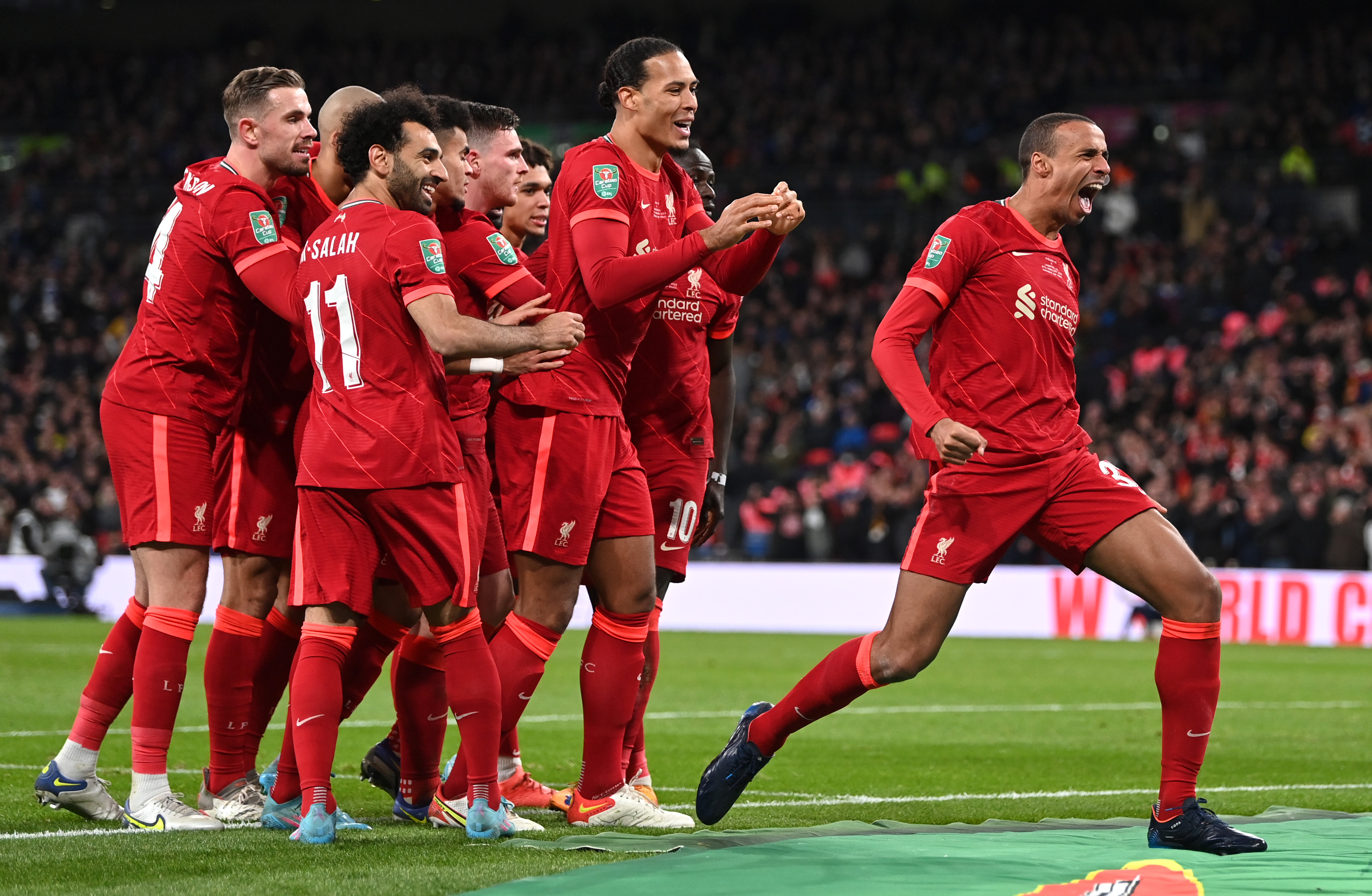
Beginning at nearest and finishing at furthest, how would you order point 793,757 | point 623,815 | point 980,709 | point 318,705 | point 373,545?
1. point 318,705
2. point 373,545
3. point 623,815
4. point 793,757
5. point 980,709

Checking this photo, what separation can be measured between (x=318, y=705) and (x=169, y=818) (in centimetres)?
91

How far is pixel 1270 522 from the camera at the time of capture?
19.2m

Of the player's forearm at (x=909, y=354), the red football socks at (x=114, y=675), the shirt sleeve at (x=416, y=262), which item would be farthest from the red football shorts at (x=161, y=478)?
the player's forearm at (x=909, y=354)

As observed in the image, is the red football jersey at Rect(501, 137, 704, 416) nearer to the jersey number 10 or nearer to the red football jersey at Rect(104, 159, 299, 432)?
the jersey number 10

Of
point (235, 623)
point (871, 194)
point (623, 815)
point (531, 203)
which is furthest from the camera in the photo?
point (871, 194)

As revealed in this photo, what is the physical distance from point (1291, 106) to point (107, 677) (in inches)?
968

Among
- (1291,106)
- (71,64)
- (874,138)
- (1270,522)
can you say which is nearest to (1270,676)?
(1270,522)

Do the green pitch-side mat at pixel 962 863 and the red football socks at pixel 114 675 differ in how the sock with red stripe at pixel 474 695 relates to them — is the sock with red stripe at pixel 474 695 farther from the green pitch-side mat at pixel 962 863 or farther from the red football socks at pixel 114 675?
the red football socks at pixel 114 675

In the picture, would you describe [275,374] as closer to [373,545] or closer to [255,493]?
[255,493]

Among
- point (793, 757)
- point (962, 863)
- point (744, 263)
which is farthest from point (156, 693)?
point (793, 757)

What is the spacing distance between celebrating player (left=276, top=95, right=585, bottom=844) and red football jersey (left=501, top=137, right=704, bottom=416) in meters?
0.67

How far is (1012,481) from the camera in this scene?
17.8ft

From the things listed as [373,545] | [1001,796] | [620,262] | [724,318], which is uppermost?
[620,262]

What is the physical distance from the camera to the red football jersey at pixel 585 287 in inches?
225
